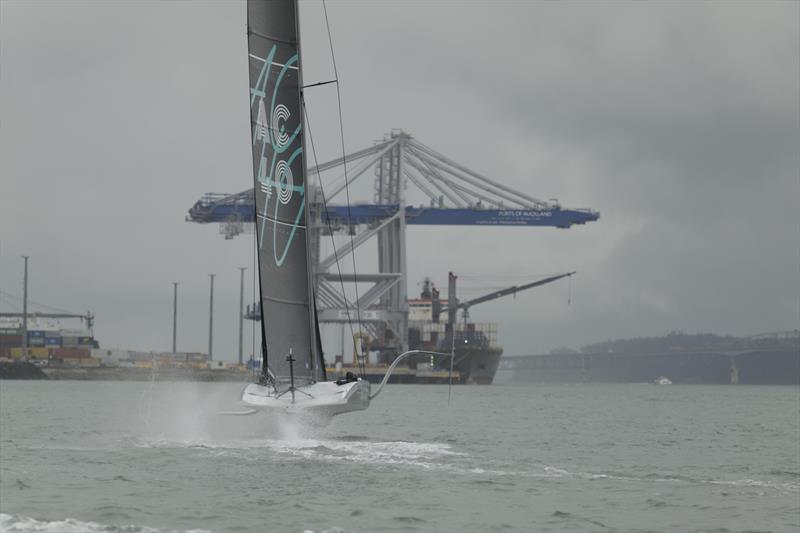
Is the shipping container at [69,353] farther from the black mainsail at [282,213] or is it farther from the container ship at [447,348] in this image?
the black mainsail at [282,213]

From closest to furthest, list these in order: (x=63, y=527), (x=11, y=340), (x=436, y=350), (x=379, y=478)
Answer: (x=63, y=527), (x=379, y=478), (x=436, y=350), (x=11, y=340)

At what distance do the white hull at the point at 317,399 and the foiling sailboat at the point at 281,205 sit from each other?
1.62ft

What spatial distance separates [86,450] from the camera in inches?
901

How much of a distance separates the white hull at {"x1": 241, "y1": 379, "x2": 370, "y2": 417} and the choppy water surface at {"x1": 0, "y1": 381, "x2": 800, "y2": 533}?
35.8 inches

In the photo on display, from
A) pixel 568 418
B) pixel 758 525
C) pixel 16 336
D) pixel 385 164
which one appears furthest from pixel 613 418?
pixel 16 336

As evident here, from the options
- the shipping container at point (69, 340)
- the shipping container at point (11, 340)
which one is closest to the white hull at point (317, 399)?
the shipping container at point (69, 340)

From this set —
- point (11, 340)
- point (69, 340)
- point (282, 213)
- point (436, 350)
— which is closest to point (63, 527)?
point (282, 213)

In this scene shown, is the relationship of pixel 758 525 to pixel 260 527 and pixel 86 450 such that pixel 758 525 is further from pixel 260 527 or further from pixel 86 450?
pixel 86 450

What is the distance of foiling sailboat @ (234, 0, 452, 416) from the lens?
68.5 ft

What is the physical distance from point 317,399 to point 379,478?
6.43 feet

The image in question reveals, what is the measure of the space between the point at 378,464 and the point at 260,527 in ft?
22.9

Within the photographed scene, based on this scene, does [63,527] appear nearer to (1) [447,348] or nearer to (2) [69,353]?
(1) [447,348]

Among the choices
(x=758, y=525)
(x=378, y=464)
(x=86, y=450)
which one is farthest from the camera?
(x=86, y=450)

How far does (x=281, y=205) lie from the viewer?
831 inches
